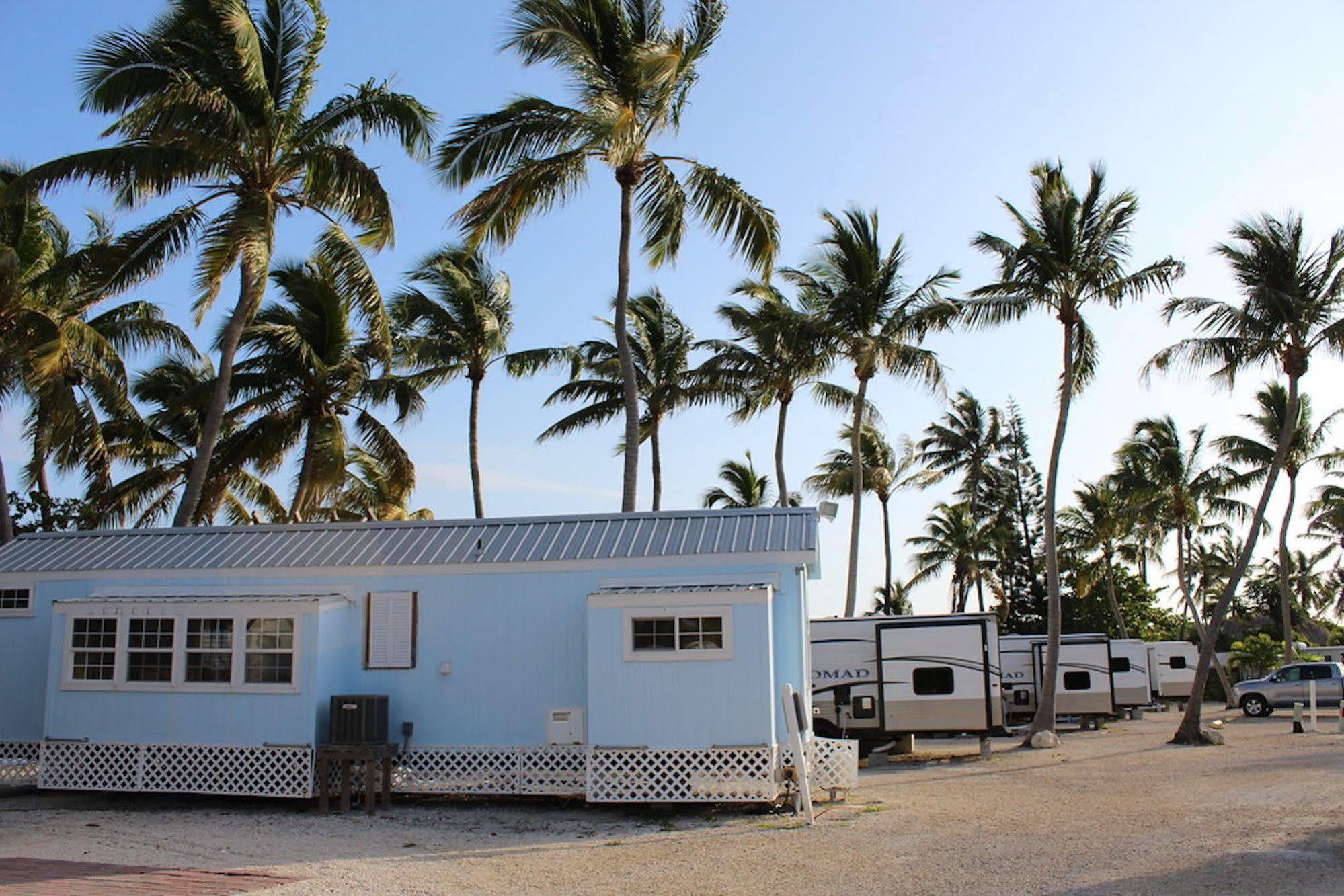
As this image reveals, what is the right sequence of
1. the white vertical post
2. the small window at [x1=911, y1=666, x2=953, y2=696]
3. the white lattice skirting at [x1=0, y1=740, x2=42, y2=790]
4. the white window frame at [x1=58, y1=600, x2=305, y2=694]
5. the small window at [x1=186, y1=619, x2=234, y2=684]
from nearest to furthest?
the white vertical post
the white window frame at [x1=58, y1=600, x2=305, y2=694]
the small window at [x1=186, y1=619, x2=234, y2=684]
the white lattice skirting at [x1=0, y1=740, x2=42, y2=790]
the small window at [x1=911, y1=666, x2=953, y2=696]

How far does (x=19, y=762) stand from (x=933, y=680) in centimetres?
1495

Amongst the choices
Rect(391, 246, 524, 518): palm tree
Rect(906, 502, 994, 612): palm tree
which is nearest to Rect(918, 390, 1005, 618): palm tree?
Rect(906, 502, 994, 612): palm tree

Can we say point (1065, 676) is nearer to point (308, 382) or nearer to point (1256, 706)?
point (1256, 706)

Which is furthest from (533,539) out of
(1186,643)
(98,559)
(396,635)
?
(1186,643)

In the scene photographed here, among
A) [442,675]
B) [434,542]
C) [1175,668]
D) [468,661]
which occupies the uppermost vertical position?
[434,542]

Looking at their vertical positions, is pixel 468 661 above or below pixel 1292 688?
above

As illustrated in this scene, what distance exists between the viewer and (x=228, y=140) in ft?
63.6

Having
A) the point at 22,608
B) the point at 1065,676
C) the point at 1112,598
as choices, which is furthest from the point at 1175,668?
the point at 22,608

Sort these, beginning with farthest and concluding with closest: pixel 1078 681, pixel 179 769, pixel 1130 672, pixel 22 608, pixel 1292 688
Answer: pixel 1292 688 < pixel 1130 672 < pixel 1078 681 < pixel 22 608 < pixel 179 769

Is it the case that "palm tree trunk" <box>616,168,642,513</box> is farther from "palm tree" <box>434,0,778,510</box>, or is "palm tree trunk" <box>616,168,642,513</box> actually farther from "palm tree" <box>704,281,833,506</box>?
"palm tree" <box>704,281,833,506</box>

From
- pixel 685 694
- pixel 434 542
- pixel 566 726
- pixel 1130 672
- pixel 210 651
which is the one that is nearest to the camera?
pixel 685 694

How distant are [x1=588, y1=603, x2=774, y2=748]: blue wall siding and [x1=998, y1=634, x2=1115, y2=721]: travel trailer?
16085 millimetres

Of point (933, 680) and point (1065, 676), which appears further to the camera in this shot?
point (1065, 676)

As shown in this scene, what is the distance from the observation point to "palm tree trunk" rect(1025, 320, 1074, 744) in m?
23.7
